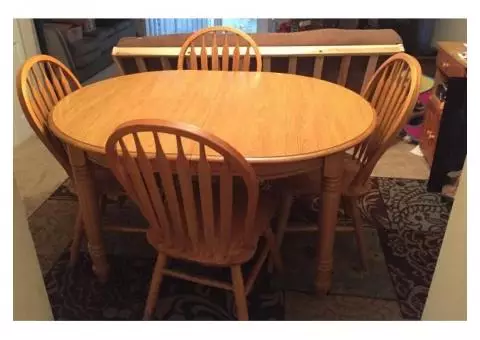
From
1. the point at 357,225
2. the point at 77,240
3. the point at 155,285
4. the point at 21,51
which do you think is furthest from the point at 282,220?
the point at 21,51

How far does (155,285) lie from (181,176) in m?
0.56

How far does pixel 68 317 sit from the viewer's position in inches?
64.1

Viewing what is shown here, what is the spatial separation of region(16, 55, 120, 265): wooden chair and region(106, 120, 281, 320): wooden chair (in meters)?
0.42

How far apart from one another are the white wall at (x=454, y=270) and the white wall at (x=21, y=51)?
3.00 metres

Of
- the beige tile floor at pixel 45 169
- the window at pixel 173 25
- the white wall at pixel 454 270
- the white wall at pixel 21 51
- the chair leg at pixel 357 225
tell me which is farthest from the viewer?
the window at pixel 173 25

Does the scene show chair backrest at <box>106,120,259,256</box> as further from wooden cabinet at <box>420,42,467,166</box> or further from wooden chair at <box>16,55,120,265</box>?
wooden cabinet at <box>420,42,467,166</box>

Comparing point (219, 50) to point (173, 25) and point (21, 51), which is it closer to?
point (21, 51)

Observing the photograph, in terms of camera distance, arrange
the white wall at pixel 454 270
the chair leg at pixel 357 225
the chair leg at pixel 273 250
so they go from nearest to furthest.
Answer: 1. the white wall at pixel 454 270
2. the chair leg at pixel 273 250
3. the chair leg at pixel 357 225

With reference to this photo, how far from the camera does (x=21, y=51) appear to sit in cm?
310

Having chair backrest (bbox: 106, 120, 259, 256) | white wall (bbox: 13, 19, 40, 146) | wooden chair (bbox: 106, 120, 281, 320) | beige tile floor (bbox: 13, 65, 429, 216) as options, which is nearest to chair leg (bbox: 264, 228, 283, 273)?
→ wooden chair (bbox: 106, 120, 281, 320)

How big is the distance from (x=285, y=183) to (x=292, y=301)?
1.56ft

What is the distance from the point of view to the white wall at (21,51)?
119 inches

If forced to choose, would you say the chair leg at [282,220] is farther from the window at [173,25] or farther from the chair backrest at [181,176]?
the window at [173,25]

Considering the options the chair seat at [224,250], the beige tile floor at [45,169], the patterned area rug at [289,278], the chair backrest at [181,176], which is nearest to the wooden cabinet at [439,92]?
the beige tile floor at [45,169]
